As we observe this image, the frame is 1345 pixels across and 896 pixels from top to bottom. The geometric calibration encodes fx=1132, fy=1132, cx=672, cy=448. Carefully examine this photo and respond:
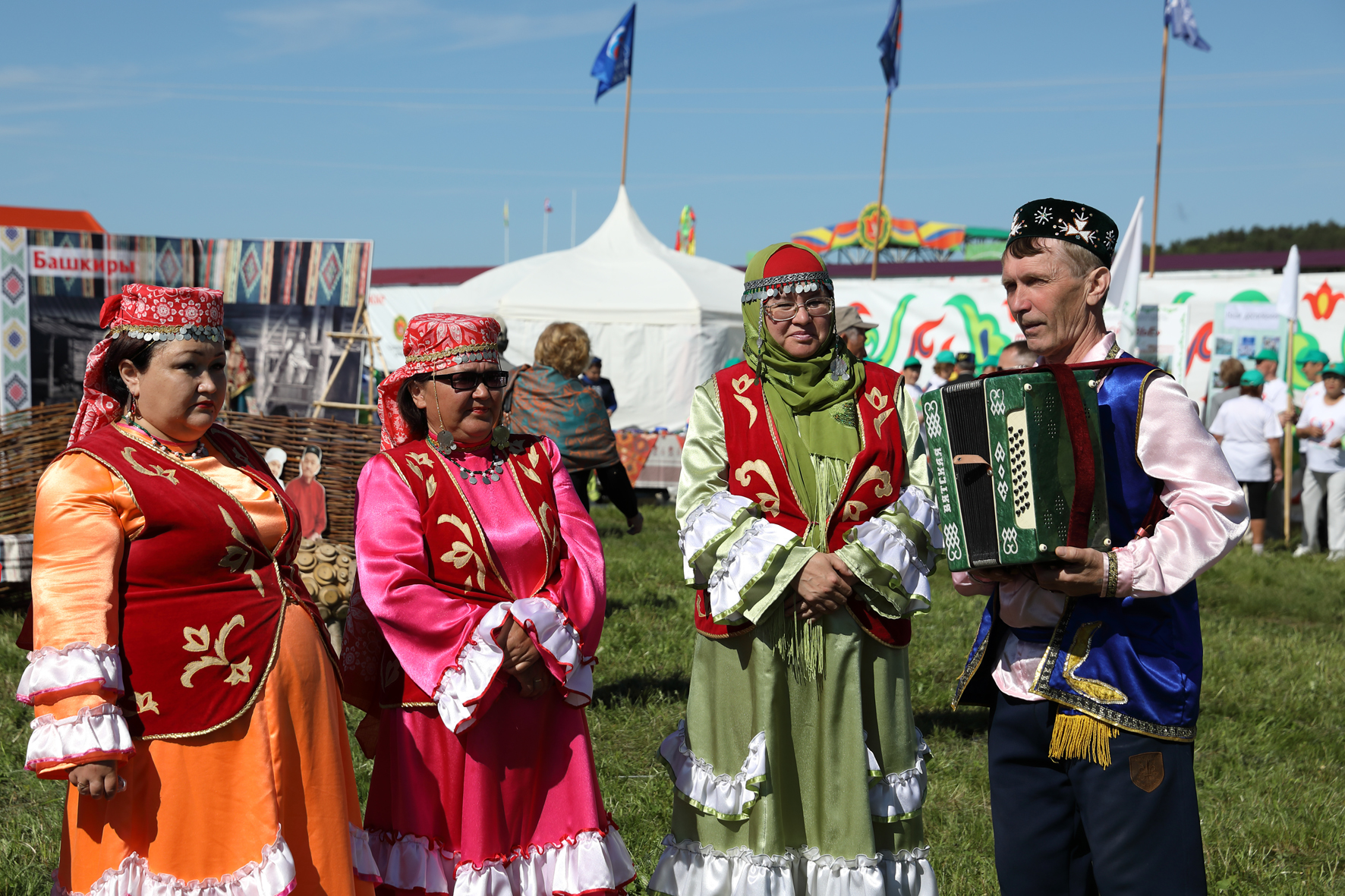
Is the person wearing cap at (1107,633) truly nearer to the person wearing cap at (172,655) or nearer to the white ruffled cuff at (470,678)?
the white ruffled cuff at (470,678)

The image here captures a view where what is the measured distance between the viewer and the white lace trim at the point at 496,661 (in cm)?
308

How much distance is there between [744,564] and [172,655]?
5.25 feet

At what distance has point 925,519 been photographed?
363cm

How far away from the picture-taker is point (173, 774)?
2746 millimetres

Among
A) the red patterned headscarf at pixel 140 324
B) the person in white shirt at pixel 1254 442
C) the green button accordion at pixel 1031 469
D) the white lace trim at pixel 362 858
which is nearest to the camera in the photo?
the green button accordion at pixel 1031 469

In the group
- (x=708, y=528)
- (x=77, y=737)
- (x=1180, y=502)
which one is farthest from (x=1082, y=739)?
(x=77, y=737)

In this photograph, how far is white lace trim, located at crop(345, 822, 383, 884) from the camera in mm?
3041

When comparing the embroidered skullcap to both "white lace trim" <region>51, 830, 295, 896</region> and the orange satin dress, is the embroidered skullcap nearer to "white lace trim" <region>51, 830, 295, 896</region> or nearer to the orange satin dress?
the orange satin dress

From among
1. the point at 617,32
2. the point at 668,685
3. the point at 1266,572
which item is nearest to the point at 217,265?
the point at 668,685

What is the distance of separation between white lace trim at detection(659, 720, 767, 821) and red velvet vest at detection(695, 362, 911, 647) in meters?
0.38

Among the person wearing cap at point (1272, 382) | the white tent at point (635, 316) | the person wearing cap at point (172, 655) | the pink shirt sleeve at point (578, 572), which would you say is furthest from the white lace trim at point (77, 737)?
the white tent at point (635, 316)

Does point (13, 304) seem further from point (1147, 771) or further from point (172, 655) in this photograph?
point (1147, 771)

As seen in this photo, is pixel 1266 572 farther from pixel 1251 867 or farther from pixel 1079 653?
pixel 1079 653

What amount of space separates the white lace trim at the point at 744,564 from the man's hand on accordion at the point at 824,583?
0.10 m
